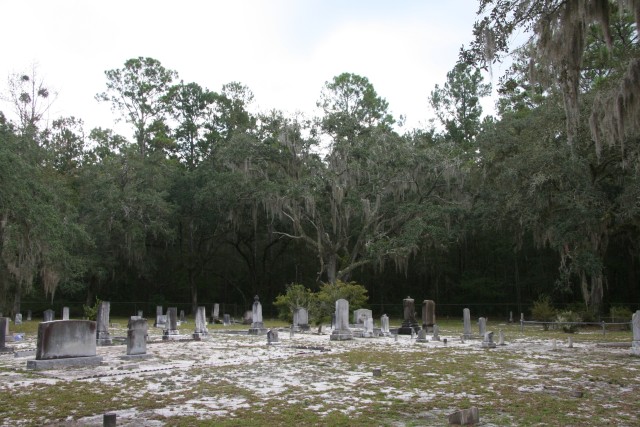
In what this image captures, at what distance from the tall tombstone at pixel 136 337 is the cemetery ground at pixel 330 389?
0.35m

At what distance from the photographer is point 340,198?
30719 millimetres

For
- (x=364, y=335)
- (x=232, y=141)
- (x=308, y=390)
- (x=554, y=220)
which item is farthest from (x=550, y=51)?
(x=232, y=141)

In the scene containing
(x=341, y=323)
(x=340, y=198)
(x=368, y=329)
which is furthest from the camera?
(x=340, y=198)

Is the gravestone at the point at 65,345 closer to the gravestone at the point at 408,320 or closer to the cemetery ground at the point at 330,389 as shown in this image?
the cemetery ground at the point at 330,389

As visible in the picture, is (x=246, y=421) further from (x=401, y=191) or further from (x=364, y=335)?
(x=401, y=191)

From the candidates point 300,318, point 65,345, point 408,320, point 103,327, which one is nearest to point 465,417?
point 65,345

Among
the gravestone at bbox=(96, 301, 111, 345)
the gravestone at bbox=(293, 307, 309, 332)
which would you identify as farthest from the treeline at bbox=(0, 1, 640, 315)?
the gravestone at bbox=(293, 307, 309, 332)

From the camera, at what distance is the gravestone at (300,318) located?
76.5ft

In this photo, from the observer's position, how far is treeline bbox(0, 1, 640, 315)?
2291 cm

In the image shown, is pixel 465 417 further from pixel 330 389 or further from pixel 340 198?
pixel 340 198

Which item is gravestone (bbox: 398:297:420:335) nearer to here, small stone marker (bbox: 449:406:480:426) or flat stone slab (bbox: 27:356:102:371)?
flat stone slab (bbox: 27:356:102:371)

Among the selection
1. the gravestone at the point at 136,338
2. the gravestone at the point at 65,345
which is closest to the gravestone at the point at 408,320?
the gravestone at the point at 136,338

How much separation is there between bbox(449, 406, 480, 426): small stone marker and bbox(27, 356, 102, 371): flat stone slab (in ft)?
28.1

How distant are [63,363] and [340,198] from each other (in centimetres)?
2072
